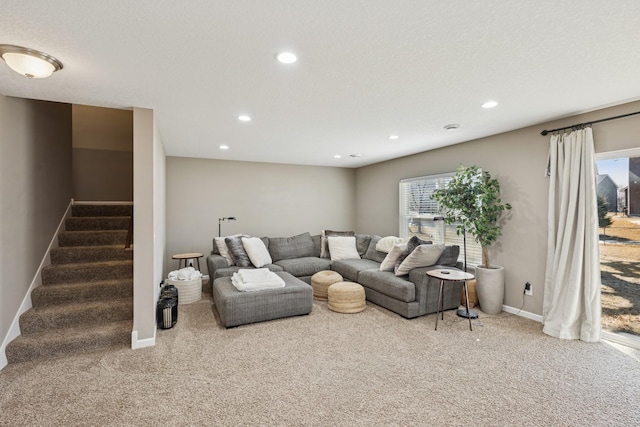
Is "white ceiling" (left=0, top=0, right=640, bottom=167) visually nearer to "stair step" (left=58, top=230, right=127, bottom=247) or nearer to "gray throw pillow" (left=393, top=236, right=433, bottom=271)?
"gray throw pillow" (left=393, top=236, right=433, bottom=271)

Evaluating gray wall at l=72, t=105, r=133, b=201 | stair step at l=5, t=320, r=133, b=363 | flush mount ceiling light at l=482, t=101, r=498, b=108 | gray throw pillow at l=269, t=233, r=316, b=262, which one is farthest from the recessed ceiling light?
gray wall at l=72, t=105, r=133, b=201

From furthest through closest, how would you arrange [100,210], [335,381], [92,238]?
[100,210] → [92,238] → [335,381]

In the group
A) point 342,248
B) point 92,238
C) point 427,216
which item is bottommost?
point 342,248

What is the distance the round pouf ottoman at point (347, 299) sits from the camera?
399 centimetres

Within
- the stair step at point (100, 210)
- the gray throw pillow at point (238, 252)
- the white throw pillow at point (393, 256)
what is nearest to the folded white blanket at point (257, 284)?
the gray throw pillow at point (238, 252)

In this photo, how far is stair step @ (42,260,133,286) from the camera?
3.46 meters

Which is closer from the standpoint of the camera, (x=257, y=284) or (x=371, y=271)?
(x=257, y=284)

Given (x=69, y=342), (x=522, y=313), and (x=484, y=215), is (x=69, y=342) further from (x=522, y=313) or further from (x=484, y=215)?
(x=522, y=313)

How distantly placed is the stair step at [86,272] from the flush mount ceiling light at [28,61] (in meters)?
2.37

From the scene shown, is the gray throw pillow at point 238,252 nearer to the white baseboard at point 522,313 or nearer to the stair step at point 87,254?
the stair step at point 87,254

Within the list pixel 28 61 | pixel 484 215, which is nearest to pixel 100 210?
pixel 28 61

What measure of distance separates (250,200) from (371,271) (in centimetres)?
295

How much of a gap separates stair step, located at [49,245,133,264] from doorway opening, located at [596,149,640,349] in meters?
5.62

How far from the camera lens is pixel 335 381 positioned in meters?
2.41
